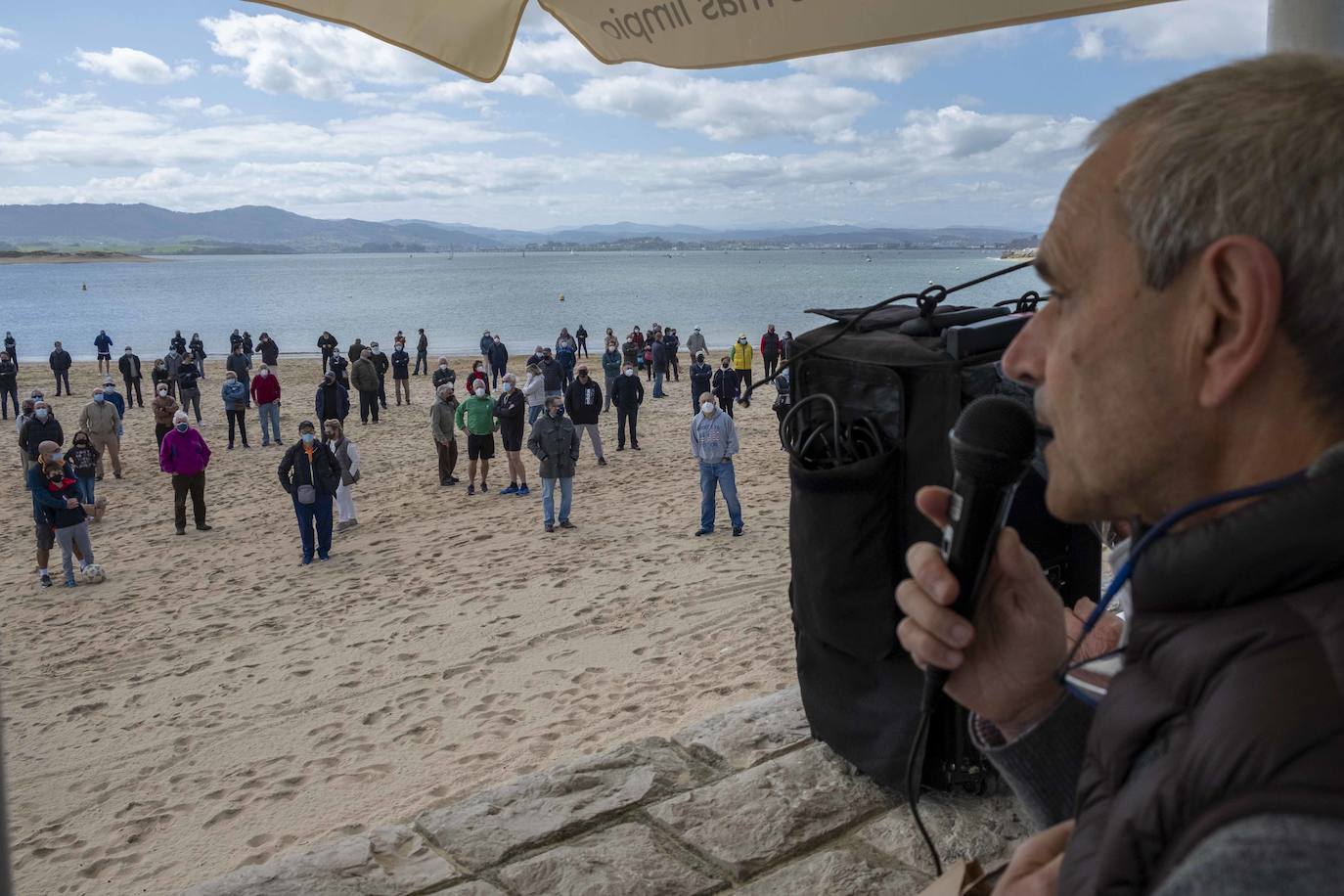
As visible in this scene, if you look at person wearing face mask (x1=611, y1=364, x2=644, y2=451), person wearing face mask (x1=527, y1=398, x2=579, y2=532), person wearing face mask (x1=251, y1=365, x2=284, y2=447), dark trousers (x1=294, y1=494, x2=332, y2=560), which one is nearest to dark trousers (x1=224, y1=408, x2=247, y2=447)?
person wearing face mask (x1=251, y1=365, x2=284, y2=447)

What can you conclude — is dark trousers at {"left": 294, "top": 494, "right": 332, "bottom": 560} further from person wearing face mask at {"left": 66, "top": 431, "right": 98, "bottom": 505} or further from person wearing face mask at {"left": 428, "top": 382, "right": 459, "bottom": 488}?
person wearing face mask at {"left": 66, "top": 431, "right": 98, "bottom": 505}

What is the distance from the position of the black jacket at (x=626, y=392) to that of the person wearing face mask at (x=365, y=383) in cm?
644

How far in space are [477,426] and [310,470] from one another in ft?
11.2

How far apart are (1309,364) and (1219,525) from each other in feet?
0.53

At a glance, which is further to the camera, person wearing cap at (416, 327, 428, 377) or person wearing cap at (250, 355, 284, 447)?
person wearing cap at (416, 327, 428, 377)

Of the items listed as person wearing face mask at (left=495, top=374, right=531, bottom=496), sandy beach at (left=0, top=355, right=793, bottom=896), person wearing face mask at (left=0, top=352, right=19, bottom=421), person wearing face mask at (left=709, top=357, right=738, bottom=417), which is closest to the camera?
sandy beach at (left=0, top=355, right=793, bottom=896)

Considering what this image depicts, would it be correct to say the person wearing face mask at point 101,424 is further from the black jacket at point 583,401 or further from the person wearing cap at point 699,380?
the person wearing cap at point 699,380

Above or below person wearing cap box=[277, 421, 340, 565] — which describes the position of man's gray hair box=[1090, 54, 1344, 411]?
above

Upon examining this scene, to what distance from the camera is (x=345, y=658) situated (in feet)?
31.9

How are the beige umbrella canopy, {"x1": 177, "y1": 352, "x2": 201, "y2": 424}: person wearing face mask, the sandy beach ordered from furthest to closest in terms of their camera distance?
{"x1": 177, "y1": 352, "x2": 201, "y2": 424}: person wearing face mask < the sandy beach < the beige umbrella canopy

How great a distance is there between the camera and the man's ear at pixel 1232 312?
2.87ft

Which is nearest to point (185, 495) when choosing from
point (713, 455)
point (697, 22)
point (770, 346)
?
point (713, 455)

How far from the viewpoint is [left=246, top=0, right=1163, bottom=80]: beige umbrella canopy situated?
278 centimetres

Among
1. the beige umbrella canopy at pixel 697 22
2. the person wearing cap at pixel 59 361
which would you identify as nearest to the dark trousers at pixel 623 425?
the beige umbrella canopy at pixel 697 22
